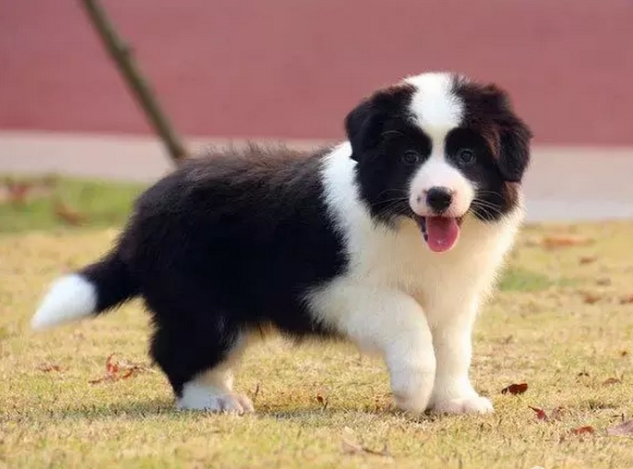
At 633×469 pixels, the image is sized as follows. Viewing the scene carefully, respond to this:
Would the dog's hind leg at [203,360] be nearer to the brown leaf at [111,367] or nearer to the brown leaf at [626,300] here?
the brown leaf at [111,367]

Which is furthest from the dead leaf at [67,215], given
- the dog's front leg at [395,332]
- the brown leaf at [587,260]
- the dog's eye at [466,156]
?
the dog's eye at [466,156]

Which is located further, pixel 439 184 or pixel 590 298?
pixel 590 298

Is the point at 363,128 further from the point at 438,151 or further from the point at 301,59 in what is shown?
the point at 301,59

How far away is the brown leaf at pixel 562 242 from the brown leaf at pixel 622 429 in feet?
18.8

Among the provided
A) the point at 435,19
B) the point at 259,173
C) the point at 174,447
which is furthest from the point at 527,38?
the point at 174,447

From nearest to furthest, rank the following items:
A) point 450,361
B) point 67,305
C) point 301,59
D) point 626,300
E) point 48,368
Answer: point 450,361
point 67,305
point 48,368
point 626,300
point 301,59

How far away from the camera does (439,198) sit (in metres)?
4.97

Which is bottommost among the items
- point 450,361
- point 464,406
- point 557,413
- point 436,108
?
point 557,413

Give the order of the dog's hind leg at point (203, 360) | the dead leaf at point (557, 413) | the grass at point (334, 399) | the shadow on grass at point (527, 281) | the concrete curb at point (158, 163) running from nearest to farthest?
1. the grass at point (334, 399)
2. the dead leaf at point (557, 413)
3. the dog's hind leg at point (203, 360)
4. the shadow on grass at point (527, 281)
5. the concrete curb at point (158, 163)

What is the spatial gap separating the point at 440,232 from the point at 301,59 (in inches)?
503

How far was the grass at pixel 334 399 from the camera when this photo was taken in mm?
4285

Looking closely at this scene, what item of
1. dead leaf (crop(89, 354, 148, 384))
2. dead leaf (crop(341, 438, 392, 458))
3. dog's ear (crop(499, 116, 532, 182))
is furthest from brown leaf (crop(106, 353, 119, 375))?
dead leaf (crop(341, 438, 392, 458))

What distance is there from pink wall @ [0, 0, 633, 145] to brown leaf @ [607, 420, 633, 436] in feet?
40.2

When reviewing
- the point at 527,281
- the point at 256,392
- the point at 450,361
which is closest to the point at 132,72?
the point at 527,281
